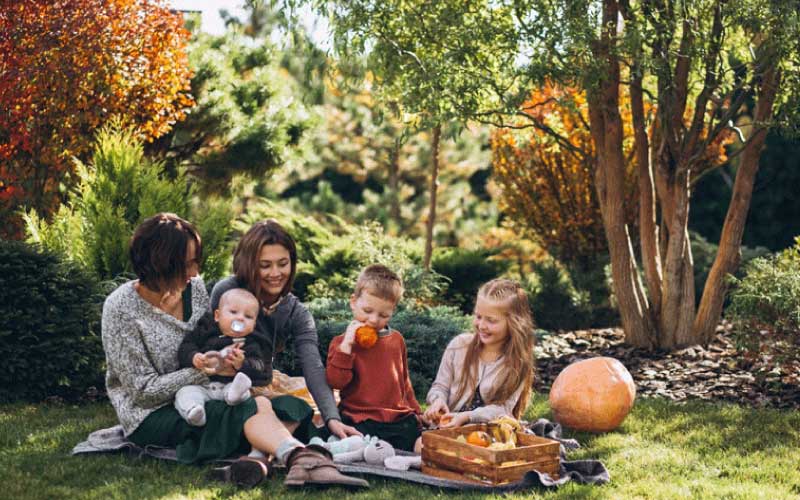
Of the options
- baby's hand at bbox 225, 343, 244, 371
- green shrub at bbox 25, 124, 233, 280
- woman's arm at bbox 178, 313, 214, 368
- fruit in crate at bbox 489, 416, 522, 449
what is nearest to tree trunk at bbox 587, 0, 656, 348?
green shrub at bbox 25, 124, 233, 280

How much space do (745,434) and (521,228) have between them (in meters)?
7.81

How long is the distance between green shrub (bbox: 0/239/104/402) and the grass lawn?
220 millimetres

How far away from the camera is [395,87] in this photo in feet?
27.0

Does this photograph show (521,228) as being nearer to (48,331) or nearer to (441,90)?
(441,90)

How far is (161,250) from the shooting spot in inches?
166

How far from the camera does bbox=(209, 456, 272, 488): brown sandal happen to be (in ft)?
12.9

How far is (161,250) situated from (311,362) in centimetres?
94

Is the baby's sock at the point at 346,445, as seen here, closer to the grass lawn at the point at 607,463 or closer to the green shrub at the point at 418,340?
the grass lawn at the point at 607,463

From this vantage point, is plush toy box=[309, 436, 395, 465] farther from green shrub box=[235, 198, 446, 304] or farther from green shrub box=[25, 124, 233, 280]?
green shrub box=[235, 198, 446, 304]

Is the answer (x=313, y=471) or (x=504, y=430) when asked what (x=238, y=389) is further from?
(x=504, y=430)

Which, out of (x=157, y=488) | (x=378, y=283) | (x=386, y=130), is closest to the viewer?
(x=157, y=488)

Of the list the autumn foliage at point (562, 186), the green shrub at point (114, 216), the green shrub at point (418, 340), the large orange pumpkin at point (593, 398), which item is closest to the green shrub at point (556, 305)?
the autumn foliage at point (562, 186)

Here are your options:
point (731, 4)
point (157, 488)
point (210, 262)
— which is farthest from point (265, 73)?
point (157, 488)

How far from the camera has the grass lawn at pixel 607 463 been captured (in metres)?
3.92
